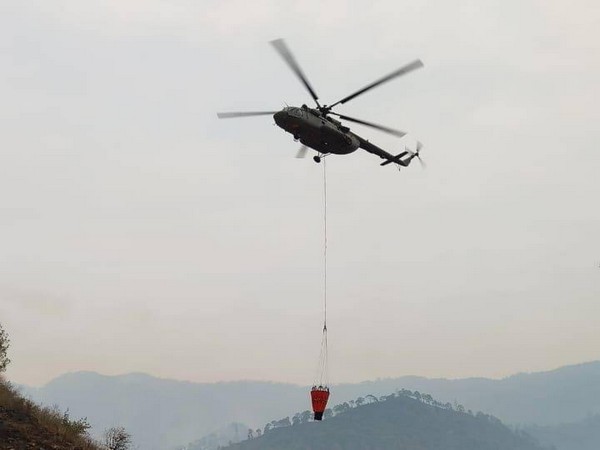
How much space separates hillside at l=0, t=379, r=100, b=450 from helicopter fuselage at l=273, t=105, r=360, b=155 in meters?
17.1

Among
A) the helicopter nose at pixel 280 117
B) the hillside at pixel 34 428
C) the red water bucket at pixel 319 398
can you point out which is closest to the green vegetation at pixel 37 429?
the hillside at pixel 34 428

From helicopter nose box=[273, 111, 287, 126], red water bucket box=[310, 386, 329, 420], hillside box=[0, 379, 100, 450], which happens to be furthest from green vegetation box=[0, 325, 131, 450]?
helicopter nose box=[273, 111, 287, 126]

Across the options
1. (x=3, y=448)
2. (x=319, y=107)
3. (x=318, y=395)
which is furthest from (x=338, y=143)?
(x=3, y=448)

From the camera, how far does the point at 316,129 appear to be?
3023 cm

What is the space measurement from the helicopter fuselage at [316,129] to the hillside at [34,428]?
17.1 metres

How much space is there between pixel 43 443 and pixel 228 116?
16352 mm

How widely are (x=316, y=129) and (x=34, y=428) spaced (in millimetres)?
18719

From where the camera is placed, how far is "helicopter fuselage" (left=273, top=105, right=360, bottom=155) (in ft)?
96.8

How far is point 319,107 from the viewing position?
3141cm

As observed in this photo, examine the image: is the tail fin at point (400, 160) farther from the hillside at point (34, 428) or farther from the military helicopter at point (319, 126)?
the hillside at point (34, 428)

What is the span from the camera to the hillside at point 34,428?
23.7m

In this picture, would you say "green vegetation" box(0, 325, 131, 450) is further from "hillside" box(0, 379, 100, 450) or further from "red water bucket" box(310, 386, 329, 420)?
"red water bucket" box(310, 386, 329, 420)

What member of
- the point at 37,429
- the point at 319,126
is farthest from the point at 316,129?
the point at 37,429

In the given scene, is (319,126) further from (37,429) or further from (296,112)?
(37,429)
